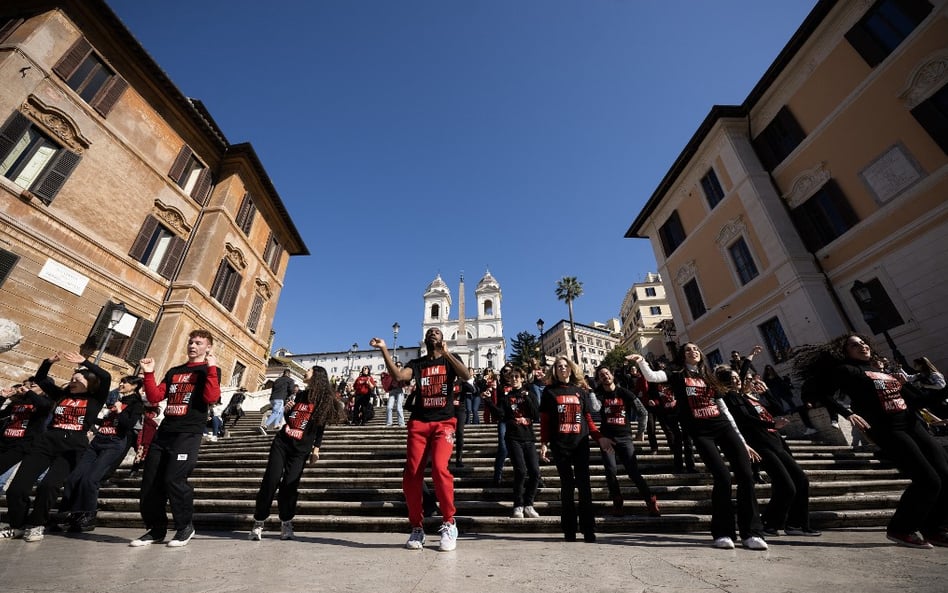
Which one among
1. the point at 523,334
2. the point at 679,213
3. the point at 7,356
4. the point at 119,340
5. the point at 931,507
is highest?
the point at 523,334

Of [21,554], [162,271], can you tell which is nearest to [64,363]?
[162,271]

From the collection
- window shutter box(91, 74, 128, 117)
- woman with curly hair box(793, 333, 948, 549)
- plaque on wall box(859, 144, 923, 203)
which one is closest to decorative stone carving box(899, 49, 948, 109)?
plaque on wall box(859, 144, 923, 203)

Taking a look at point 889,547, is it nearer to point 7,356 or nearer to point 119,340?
point 7,356

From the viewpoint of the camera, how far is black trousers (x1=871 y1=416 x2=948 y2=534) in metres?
3.44

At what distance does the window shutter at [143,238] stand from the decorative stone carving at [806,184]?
85.5ft

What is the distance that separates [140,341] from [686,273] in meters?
24.8

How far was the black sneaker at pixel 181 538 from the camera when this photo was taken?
3.69 meters

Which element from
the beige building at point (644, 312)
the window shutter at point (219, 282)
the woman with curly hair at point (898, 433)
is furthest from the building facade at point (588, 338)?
the woman with curly hair at point (898, 433)

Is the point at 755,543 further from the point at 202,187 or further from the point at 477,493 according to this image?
the point at 202,187

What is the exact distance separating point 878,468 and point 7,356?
2061 centimetres

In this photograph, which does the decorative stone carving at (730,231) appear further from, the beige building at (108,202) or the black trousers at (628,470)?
the beige building at (108,202)

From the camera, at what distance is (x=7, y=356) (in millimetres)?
10469

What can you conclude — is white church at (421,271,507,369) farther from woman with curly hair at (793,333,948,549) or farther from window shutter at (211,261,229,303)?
woman with curly hair at (793,333,948,549)

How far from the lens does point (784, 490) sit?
13.3ft
